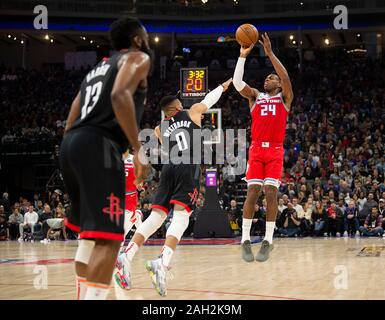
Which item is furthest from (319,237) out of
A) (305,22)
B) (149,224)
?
(305,22)

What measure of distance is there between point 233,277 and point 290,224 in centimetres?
1093

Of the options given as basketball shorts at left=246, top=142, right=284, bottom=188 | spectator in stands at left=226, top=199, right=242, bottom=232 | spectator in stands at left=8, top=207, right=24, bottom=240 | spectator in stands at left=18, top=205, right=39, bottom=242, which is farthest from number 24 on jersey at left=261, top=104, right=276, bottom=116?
spectator in stands at left=8, top=207, right=24, bottom=240

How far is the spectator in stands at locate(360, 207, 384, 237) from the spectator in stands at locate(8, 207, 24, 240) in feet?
34.6

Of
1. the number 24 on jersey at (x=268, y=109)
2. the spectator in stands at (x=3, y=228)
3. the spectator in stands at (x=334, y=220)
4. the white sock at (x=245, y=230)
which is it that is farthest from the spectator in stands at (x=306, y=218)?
the number 24 on jersey at (x=268, y=109)

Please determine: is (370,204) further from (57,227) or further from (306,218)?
(57,227)

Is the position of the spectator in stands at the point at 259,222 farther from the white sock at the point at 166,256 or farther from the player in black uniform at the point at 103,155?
the player in black uniform at the point at 103,155

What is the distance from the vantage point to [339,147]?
22547 mm

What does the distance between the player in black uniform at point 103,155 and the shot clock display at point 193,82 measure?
41.1 feet

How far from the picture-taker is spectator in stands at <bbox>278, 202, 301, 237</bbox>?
Result: 1852 cm

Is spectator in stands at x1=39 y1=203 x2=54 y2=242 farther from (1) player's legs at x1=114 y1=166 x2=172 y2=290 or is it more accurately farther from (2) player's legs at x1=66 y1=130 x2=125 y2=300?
(2) player's legs at x1=66 y1=130 x2=125 y2=300

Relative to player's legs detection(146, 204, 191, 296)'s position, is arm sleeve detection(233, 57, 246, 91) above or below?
above

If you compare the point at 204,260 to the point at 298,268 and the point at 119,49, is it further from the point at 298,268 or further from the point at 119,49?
the point at 119,49

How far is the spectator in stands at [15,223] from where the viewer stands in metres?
20.4

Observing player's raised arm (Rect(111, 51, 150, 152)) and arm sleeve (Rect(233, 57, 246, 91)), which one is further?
arm sleeve (Rect(233, 57, 246, 91))
